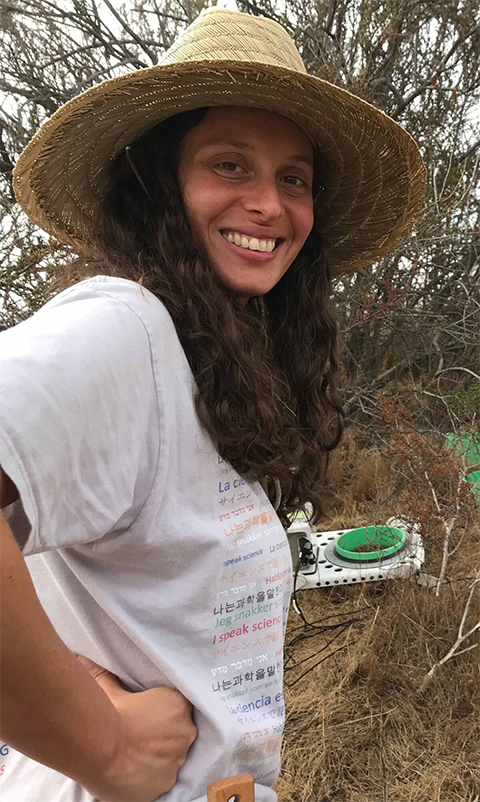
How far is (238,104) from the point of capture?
41.9 inches

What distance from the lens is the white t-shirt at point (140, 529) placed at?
1.99ft

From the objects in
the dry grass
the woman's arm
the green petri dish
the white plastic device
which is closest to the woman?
the woman's arm

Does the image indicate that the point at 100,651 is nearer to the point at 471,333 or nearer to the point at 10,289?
the point at 10,289

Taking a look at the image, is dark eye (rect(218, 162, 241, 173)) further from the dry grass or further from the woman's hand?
the dry grass

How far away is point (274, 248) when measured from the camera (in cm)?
119

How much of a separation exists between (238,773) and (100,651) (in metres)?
0.32

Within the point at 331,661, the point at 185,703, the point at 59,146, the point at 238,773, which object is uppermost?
the point at 59,146

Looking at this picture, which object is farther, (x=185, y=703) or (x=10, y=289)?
(x=10, y=289)

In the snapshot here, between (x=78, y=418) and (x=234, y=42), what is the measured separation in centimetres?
92

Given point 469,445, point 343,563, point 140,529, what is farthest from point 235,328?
point 343,563

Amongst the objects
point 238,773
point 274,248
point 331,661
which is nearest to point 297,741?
point 331,661

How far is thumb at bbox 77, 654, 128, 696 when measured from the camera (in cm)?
80

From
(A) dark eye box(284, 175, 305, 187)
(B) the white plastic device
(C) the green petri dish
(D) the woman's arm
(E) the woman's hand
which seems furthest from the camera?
(C) the green petri dish

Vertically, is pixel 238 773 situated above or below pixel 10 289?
below
